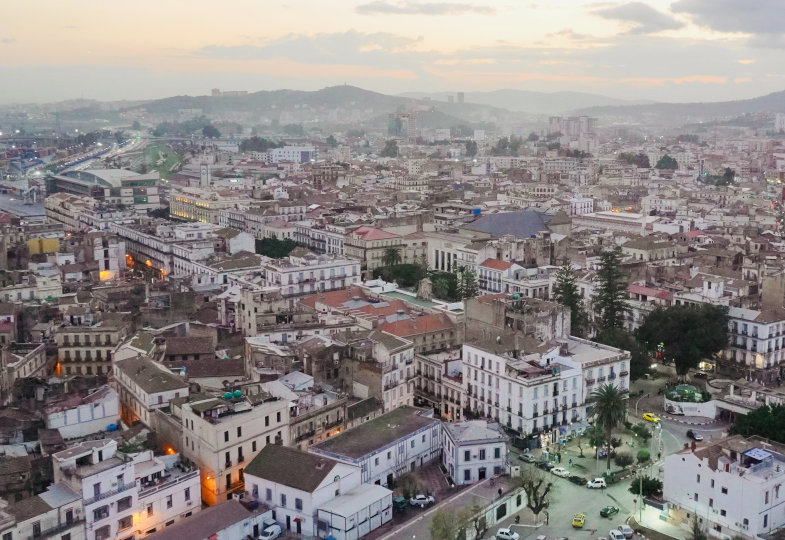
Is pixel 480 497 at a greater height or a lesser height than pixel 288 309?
lesser

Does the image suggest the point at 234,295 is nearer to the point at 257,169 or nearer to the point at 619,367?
the point at 619,367

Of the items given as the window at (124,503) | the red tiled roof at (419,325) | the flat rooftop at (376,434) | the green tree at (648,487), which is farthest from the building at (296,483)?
the red tiled roof at (419,325)

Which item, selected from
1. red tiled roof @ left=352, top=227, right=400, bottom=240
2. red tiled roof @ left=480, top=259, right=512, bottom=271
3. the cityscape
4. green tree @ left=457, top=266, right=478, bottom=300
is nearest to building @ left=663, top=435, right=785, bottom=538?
the cityscape

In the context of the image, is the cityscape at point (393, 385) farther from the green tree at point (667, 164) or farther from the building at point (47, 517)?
the green tree at point (667, 164)

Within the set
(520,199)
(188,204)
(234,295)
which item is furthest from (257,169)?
(234,295)

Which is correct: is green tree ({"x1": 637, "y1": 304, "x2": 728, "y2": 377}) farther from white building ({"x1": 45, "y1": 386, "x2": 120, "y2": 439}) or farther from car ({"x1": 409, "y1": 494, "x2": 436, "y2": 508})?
white building ({"x1": 45, "y1": 386, "x2": 120, "y2": 439})
